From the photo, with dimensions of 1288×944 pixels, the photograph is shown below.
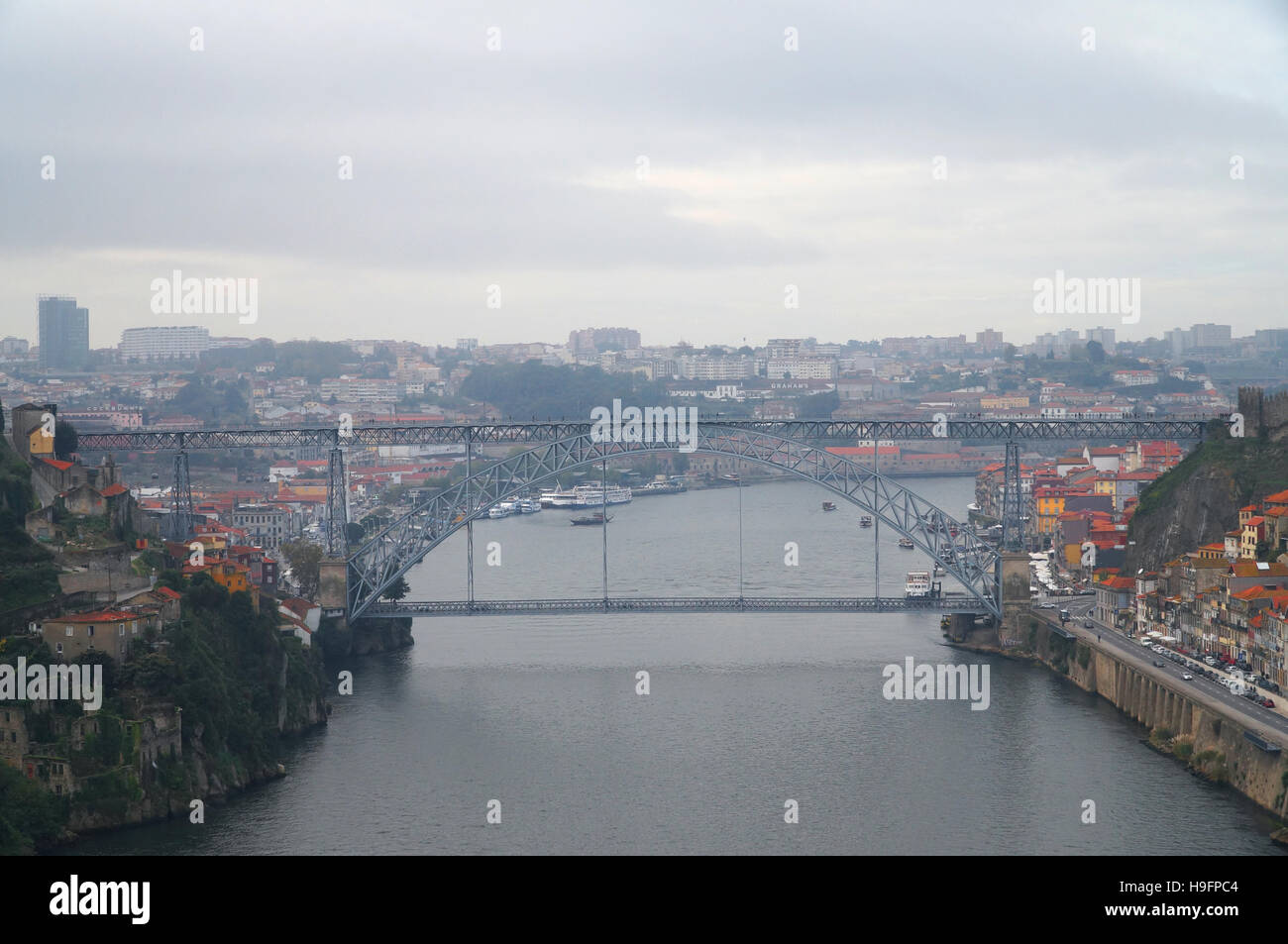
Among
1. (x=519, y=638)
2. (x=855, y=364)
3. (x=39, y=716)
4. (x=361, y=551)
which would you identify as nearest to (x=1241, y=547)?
(x=519, y=638)

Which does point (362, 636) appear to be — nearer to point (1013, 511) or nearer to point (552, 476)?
point (552, 476)

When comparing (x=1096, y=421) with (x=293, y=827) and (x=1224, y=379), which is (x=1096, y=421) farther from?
(x=1224, y=379)

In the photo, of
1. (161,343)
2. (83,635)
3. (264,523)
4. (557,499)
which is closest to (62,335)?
(161,343)

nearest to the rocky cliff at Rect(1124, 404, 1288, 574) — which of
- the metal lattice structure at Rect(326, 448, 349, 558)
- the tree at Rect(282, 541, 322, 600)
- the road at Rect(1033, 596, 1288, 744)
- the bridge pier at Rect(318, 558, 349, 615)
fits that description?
the road at Rect(1033, 596, 1288, 744)

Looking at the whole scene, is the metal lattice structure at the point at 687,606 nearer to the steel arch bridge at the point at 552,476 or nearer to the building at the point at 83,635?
the steel arch bridge at the point at 552,476

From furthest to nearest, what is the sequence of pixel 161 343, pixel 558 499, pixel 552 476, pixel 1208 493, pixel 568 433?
pixel 161 343 < pixel 558 499 < pixel 568 433 < pixel 552 476 < pixel 1208 493

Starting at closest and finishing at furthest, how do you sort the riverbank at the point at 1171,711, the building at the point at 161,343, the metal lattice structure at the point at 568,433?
1. the riverbank at the point at 1171,711
2. the metal lattice structure at the point at 568,433
3. the building at the point at 161,343

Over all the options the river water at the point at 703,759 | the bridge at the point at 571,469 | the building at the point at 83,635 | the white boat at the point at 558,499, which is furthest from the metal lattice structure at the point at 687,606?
the white boat at the point at 558,499
